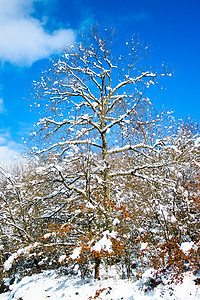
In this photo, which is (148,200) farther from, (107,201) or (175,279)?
(175,279)

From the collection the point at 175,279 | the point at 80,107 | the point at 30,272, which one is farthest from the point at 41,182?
the point at 30,272

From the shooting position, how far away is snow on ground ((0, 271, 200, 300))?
4.13 meters

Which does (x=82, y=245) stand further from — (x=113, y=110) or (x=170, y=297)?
(x=113, y=110)

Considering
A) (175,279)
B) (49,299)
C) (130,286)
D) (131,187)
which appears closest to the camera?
(175,279)

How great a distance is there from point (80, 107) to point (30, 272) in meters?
8.06

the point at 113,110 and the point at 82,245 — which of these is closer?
the point at 82,245

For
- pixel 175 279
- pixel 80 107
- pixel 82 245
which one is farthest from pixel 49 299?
pixel 80 107

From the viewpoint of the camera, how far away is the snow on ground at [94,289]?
4126mm

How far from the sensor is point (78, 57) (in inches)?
317

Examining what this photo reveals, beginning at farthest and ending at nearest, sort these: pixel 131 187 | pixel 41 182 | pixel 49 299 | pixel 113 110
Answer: pixel 113 110 → pixel 131 187 → pixel 41 182 → pixel 49 299

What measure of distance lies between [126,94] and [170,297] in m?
7.11

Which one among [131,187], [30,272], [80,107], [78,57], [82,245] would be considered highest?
[78,57]

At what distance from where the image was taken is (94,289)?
519 centimetres

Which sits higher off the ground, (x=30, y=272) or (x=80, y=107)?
(x=80, y=107)
